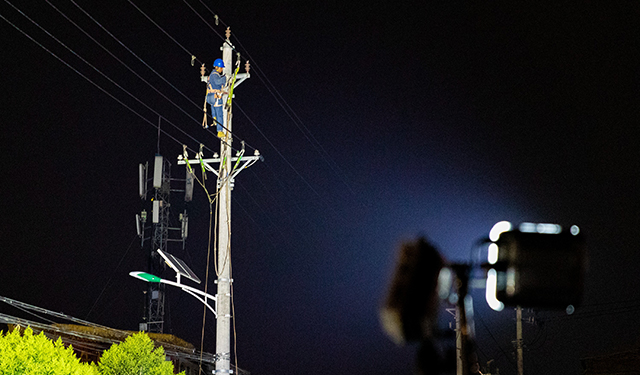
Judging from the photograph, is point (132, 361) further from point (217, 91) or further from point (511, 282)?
point (511, 282)

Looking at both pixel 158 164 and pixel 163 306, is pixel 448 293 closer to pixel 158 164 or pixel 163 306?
pixel 158 164

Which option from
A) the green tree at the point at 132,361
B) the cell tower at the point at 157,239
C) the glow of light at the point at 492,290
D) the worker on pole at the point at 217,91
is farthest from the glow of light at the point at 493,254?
the cell tower at the point at 157,239

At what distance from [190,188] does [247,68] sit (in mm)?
11387

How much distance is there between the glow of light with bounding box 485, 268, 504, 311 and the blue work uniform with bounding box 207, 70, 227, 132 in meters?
7.56

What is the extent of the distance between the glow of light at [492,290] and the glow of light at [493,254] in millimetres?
171

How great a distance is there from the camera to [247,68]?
1485 centimetres

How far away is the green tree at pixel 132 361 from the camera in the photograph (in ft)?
51.2

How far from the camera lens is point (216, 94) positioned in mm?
14328

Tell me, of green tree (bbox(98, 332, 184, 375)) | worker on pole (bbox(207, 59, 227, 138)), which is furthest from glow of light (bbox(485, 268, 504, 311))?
green tree (bbox(98, 332, 184, 375))

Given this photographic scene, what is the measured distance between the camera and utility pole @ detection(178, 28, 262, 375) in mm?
12836

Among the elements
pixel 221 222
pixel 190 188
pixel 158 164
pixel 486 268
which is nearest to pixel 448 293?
pixel 221 222

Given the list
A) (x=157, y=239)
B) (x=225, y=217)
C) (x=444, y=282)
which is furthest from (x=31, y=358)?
(x=157, y=239)

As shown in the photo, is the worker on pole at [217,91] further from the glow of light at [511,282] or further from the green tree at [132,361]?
the glow of light at [511,282]

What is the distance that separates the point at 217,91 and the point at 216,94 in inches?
2.8
